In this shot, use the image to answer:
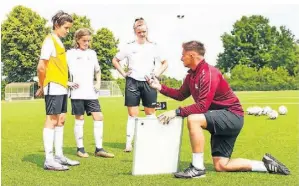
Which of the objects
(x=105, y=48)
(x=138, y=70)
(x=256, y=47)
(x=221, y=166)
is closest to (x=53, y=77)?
(x=138, y=70)

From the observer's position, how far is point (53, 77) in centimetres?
588

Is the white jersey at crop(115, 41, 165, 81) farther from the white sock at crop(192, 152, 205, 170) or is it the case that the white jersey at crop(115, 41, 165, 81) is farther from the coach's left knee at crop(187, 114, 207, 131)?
the white sock at crop(192, 152, 205, 170)

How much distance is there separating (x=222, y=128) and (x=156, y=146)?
73cm

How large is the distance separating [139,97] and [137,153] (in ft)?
7.33

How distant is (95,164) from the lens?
6.19 metres

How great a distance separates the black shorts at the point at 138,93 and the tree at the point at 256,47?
210 ft

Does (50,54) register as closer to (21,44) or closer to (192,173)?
(192,173)

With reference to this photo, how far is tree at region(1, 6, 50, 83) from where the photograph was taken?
51.8 m

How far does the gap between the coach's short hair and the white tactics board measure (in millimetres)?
739

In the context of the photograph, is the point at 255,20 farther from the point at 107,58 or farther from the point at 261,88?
the point at 107,58

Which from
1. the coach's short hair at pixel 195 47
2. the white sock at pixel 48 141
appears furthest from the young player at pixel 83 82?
the coach's short hair at pixel 195 47

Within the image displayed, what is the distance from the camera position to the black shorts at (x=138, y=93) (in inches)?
294

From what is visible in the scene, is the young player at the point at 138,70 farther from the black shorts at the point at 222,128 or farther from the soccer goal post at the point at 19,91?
the soccer goal post at the point at 19,91

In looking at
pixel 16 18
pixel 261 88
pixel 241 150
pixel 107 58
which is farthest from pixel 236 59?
pixel 241 150
